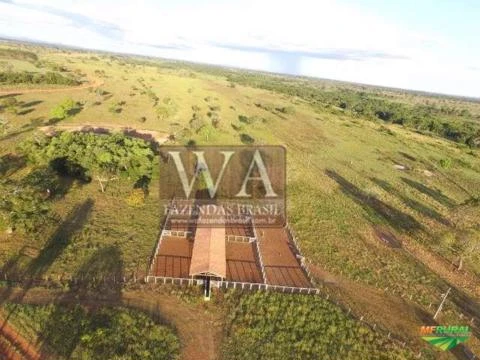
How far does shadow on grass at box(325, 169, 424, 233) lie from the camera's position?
159 ft

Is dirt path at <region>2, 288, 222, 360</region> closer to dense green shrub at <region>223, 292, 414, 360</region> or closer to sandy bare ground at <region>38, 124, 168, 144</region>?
dense green shrub at <region>223, 292, 414, 360</region>

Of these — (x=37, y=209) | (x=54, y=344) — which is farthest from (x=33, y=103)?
(x=54, y=344)

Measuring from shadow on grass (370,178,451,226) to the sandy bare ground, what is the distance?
41.0 meters

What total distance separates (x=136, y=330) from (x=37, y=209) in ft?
53.5

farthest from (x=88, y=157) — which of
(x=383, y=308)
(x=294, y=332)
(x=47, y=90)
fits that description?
(x=47, y=90)

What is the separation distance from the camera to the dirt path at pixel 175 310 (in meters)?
25.7

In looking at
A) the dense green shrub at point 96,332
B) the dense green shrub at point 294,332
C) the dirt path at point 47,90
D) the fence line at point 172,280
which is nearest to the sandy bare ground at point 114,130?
the dirt path at point 47,90

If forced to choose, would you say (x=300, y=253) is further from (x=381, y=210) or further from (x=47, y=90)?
(x=47, y=90)

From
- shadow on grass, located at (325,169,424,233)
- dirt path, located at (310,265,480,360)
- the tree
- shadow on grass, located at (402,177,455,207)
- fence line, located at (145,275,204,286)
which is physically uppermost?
the tree

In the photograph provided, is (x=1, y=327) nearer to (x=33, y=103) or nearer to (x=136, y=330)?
(x=136, y=330)

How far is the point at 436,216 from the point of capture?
176 feet

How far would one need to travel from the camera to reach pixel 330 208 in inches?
1949

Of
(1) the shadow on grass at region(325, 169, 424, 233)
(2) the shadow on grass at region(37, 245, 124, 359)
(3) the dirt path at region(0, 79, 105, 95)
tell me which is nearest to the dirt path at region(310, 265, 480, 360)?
(1) the shadow on grass at region(325, 169, 424, 233)

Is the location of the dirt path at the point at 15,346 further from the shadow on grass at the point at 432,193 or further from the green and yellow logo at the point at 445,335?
the shadow on grass at the point at 432,193
